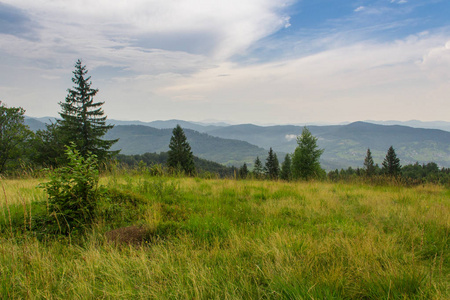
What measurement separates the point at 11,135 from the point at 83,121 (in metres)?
12.5

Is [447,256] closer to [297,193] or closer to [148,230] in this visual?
[297,193]

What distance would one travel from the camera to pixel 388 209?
17.4 feet

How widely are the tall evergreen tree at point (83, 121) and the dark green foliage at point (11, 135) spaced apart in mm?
6537

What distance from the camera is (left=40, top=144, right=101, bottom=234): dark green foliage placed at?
385cm

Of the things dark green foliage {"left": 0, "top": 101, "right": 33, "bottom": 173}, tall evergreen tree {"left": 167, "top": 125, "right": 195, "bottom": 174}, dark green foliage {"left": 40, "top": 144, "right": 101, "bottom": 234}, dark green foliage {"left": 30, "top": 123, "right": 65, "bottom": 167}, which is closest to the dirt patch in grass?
dark green foliage {"left": 40, "top": 144, "right": 101, "bottom": 234}

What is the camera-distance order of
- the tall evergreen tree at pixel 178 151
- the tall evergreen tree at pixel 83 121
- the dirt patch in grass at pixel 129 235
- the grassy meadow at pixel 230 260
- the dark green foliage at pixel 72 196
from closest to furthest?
1. the grassy meadow at pixel 230 260
2. the dirt patch in grass at pixel 129 235
3. the dark green foliage at pixel 72 196
4. the tall evergreen tree at pixel 83 121
5. the tall evergreen tree at pixel 178 151

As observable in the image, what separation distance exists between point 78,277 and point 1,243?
1.78 m

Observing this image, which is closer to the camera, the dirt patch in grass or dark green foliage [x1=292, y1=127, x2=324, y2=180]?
the dirt patch in grass

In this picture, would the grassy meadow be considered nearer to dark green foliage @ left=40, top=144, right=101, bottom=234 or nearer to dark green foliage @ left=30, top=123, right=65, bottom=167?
dark green foliage @ left=40, top=144, right=101, bottom=234

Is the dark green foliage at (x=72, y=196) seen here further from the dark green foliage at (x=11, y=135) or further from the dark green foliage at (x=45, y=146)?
the dark green foliage at (x=11, y=135)

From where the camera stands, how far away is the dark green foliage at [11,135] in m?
32.7

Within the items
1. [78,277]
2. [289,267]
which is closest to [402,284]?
[289,267]

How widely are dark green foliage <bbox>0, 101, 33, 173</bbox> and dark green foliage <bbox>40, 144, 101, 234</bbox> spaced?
40.0 m

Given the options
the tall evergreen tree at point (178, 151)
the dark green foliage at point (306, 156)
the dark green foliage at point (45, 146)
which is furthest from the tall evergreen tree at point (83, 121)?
the dark green foliage at point (306, 156)
